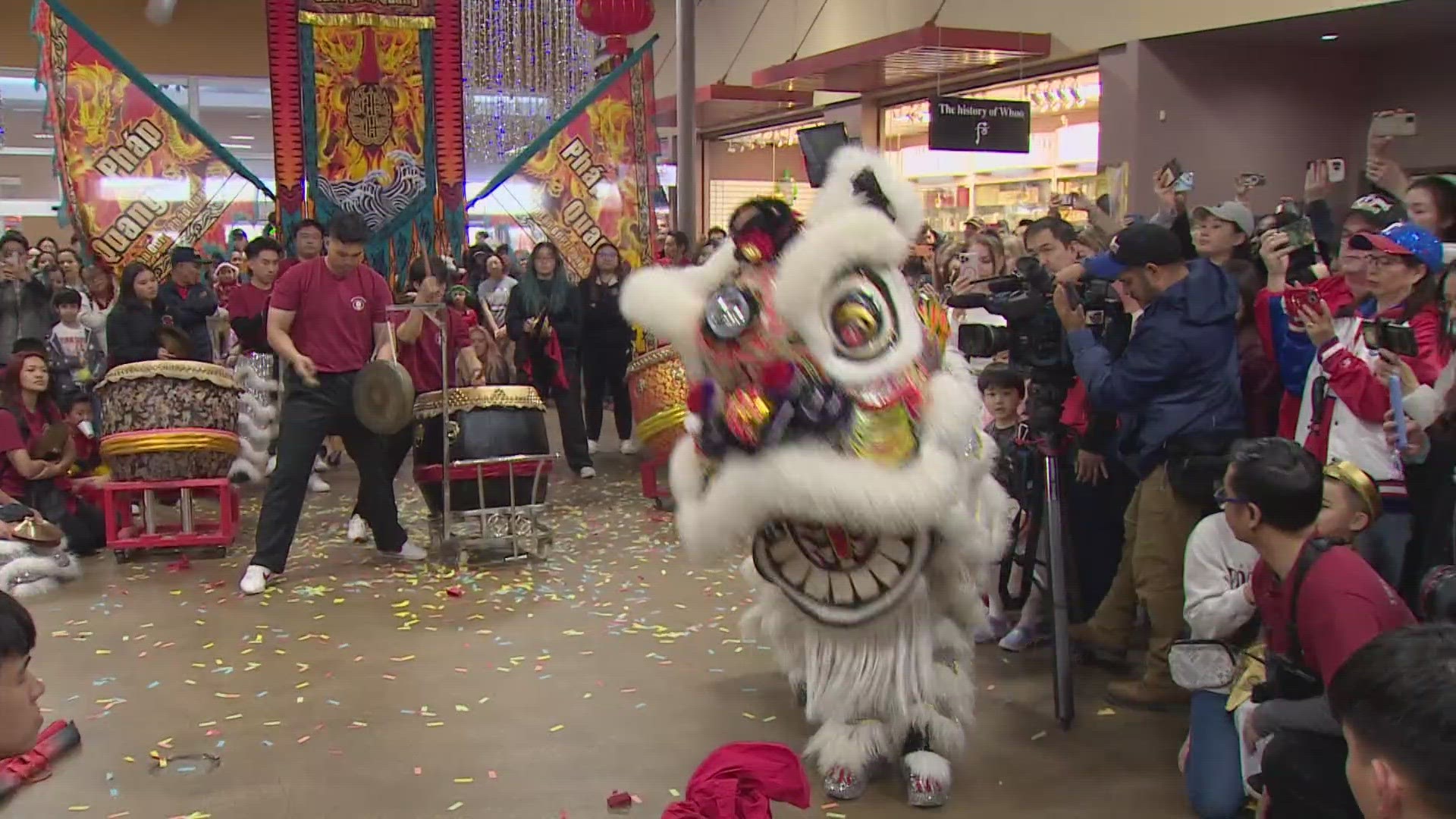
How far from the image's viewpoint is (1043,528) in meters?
3.68

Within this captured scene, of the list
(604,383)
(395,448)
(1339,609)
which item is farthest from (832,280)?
(604,383)

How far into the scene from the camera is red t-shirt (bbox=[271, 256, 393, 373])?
16.4ft

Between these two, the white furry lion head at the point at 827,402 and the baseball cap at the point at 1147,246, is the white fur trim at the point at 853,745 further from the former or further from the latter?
the baseball cap at the point at 1147,246

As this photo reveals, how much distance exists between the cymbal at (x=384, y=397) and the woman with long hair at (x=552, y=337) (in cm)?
230

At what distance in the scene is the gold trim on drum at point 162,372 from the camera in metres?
5.42

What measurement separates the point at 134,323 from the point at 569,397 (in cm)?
245

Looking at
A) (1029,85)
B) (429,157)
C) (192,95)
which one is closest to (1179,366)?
(429,157)

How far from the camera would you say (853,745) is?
299cm

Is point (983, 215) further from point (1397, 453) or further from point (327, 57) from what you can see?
point (1397, 453)

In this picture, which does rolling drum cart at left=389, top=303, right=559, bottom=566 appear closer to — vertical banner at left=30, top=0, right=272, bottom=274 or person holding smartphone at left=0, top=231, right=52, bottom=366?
vertical banner at left=30, top=0, right=272, bottom=274

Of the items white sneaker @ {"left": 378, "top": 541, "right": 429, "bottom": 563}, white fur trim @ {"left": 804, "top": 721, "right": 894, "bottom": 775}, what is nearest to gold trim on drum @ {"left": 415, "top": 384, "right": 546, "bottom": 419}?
white sneaker @ {"left": 378, "top": 541, "right": 429, "bottom": 563}

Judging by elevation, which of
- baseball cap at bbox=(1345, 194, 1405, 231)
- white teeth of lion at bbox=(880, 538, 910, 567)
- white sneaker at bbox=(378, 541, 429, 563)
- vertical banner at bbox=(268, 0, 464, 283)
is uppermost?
vertical banner at bbox=(268, 0, 464, 283)

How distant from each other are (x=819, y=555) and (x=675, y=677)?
121 centimetres

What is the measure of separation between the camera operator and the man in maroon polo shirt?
32.9 inches
